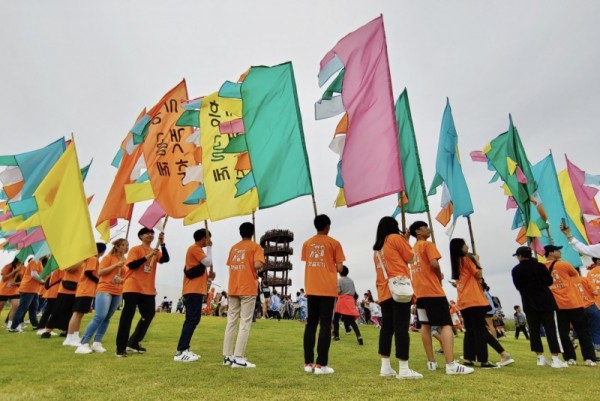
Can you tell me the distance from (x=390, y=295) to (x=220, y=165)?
441 centimetres

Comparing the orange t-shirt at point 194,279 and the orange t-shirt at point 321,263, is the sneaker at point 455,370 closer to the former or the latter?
the orange t-shirt at point 321,263

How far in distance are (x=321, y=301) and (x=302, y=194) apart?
1857 millimetres

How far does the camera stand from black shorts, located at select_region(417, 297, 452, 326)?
6.29m

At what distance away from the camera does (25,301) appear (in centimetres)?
1152

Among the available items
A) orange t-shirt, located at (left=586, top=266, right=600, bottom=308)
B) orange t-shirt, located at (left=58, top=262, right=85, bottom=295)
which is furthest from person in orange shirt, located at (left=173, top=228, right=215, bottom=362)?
orange t-shirt, located at (left=586, top=266, right=600, bottom=308)

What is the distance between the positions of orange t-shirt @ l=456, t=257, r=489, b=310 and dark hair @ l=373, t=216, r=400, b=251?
1.98m

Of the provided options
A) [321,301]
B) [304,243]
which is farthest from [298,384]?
[304,243]

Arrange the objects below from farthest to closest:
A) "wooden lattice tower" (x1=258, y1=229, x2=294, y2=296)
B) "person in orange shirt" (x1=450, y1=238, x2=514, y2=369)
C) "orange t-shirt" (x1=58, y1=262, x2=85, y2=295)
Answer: "wooden lattice tower" (x1=258, y1=229, x2=294, y2=296) → "orange t-shirt" (x1=58, y1=262, x2=85, y2=295) → "person in orange shirt" (x1=450, y1=238, x2=514, y2=369)

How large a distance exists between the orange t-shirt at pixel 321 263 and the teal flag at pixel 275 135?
0.98m

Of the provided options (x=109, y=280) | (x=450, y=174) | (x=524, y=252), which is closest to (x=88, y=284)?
(x=109, y=280)

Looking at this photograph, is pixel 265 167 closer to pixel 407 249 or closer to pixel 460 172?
pixel 407 249

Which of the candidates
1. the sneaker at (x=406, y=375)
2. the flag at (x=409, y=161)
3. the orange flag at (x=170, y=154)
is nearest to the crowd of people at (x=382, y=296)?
the sneaker at (x=406, y=375)

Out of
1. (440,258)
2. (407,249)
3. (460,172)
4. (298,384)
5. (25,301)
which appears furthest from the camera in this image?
(25,301)

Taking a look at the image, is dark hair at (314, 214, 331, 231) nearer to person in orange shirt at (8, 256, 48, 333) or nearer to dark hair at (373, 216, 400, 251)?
dark hair at (373, 216, 400, 251)
